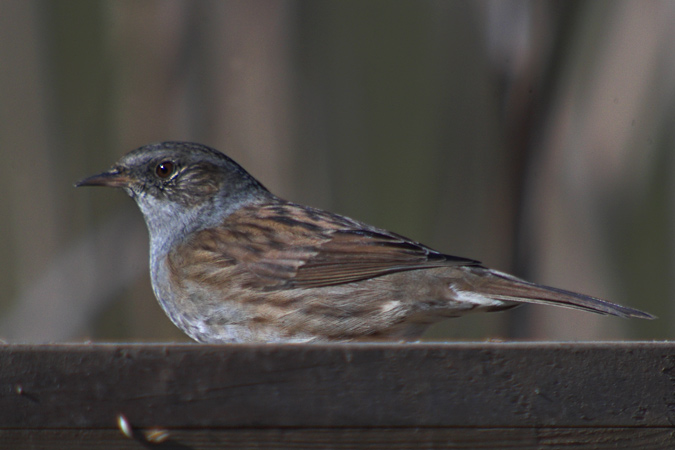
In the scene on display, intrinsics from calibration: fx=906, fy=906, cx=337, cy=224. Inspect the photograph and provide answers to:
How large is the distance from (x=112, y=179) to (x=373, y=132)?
165 centimetres

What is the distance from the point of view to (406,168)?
488 centimetres

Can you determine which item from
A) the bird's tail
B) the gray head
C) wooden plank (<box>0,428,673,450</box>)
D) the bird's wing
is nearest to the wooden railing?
wooden plank (<box>0,428,673,450</box>)

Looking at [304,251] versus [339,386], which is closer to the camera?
[339,386]

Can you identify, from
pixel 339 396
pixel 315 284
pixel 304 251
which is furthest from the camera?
pixel 304 251

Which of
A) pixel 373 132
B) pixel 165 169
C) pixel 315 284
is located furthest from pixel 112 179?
pixel 373 132

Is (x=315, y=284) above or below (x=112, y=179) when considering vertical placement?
below

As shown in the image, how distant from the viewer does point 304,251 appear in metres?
3.38

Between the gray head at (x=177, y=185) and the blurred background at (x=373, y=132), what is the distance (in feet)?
2.08

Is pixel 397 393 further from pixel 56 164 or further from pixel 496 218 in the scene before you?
pixel 56 164

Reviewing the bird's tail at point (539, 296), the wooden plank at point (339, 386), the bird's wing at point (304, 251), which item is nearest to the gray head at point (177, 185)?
the bird's wing at point (304, 251)

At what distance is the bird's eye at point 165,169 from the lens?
3.90 m

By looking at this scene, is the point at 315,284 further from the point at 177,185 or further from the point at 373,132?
the point at 373,132

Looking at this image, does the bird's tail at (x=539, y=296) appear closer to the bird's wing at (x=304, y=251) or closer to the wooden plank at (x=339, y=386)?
the bird's wing at (x=304, y=251)

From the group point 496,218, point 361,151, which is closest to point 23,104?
point 361,151
